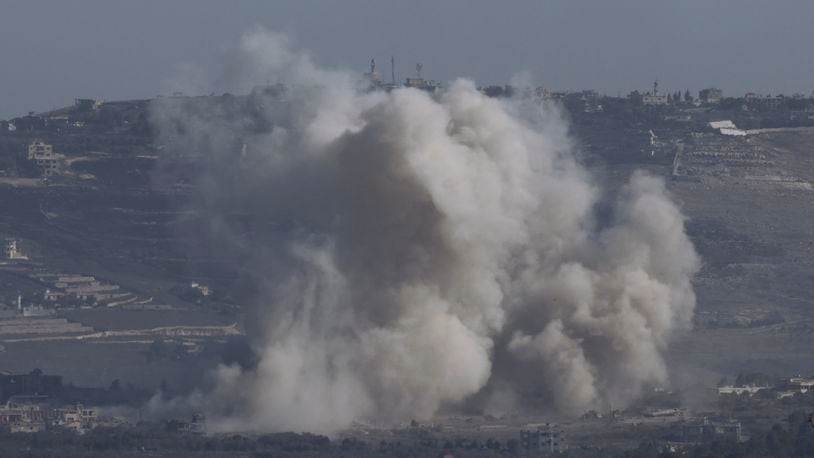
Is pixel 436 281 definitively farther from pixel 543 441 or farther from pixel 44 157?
pixel 44 157

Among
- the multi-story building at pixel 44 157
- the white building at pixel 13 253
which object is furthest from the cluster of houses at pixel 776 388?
the multi-story building at pixel 44 157

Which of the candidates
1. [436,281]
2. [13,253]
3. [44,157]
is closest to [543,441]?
[436,281]

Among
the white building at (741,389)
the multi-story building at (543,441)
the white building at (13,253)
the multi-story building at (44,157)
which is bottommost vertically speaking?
the multi-story building at (543,441)

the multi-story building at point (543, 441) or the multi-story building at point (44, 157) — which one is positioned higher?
the multi-story building at point (44, 157)

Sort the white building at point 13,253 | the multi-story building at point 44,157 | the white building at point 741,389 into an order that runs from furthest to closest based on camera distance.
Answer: the multi-story building at point 44,157
the white building at point 13,253
the white building at point 741,389

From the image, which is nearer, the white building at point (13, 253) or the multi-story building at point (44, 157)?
the white building at point (13, 253)

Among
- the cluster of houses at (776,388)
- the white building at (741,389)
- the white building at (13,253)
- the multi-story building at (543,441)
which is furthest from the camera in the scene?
the white building at (13,253)

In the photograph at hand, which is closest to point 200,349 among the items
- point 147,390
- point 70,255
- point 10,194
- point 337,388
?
point 147,390

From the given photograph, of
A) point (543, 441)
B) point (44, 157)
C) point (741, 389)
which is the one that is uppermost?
point (44, 157)

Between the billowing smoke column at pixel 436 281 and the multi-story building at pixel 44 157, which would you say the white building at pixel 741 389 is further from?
the multi-story building at pixel 44 157
